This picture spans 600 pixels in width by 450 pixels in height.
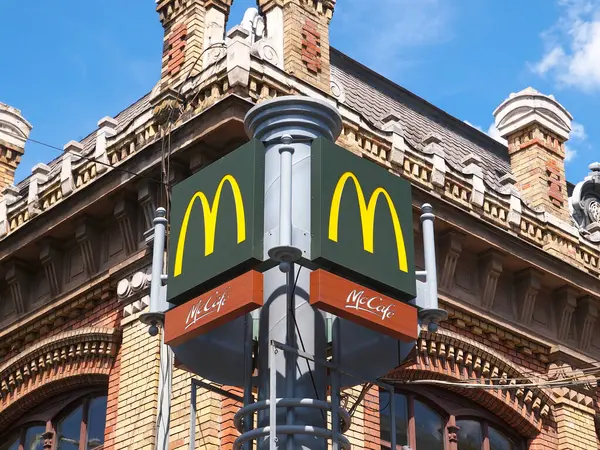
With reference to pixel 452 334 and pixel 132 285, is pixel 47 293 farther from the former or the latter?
pixel 452 334

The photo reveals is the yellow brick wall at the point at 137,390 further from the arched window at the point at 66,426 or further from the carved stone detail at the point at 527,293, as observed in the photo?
the carved stone detail at the point at 527,293

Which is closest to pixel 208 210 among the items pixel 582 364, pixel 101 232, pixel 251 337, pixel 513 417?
pixel 251 337

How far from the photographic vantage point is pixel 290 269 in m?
8.37

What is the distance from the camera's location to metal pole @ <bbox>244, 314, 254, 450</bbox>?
8359mm

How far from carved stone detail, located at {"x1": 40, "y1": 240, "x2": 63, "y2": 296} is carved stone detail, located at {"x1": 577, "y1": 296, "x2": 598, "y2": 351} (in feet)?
27.2

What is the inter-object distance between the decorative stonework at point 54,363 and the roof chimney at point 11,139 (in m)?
5.54

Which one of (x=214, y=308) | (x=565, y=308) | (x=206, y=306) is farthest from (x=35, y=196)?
(x=214, y=308)

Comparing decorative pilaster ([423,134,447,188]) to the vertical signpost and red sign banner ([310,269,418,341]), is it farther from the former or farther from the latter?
red sign banner ([310,269,418,341])

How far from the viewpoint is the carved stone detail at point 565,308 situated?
18.6m

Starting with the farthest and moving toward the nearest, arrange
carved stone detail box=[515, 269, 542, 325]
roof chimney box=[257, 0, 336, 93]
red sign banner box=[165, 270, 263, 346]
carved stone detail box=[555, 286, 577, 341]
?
carved stone detail box=[555, 286, 577, 341] → carved stone detail box=[515, 269, 542, 325] → roof chimney box=[257, 0, 336, 93] → red sign banner box=[165, 270, 263, 346]

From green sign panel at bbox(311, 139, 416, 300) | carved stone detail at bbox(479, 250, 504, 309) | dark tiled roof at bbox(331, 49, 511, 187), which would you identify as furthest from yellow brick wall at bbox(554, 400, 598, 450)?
green sign panel at bbox(311, 139, 416, 300)

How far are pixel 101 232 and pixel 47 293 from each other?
57.2 inches

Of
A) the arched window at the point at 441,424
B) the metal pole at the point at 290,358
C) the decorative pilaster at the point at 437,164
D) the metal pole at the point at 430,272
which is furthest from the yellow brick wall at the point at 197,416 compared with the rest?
the decorative pilaster at the point at 437,164

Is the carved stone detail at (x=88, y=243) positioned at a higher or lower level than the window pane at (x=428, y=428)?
higher
